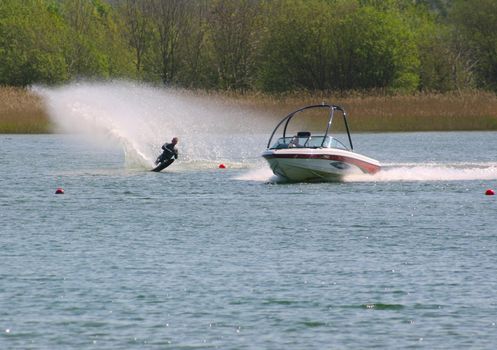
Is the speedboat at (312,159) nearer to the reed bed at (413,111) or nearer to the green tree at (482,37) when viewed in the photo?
the reed bed at (413,111)

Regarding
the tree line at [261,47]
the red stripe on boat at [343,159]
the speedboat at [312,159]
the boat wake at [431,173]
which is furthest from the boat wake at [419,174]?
the tree line at [261,47]

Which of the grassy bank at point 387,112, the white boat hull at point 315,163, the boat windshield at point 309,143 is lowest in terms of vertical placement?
the grassy bank at point 387,112

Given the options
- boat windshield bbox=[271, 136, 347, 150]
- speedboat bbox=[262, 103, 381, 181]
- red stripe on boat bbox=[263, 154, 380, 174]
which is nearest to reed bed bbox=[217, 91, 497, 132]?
red stripe on boat bbox=[263, 154, 380, 174]

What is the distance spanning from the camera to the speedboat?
41.1 meters

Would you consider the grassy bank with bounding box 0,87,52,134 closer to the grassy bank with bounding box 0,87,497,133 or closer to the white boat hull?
the grassy bank with bounding box 0,87,497,133

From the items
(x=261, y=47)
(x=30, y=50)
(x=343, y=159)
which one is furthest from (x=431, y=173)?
(x=30, y=50)

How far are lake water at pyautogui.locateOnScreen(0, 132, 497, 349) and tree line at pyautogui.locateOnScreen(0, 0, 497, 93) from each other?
180 ft

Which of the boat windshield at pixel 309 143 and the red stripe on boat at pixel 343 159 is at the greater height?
the boat windshield at pixel 309 143

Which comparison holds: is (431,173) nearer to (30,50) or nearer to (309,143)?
(309,143)

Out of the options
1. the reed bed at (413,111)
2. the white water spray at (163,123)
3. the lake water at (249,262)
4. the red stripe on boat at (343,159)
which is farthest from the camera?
the reed bed at (413,111)

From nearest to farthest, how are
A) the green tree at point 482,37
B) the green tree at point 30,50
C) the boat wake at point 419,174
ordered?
the boat wake at point 419,174, the green tree at point 30,50, the green tree at point 482,37

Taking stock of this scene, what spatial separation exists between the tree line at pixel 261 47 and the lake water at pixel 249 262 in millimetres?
54938

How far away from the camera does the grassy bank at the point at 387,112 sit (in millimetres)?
76500

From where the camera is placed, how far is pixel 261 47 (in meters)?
107
